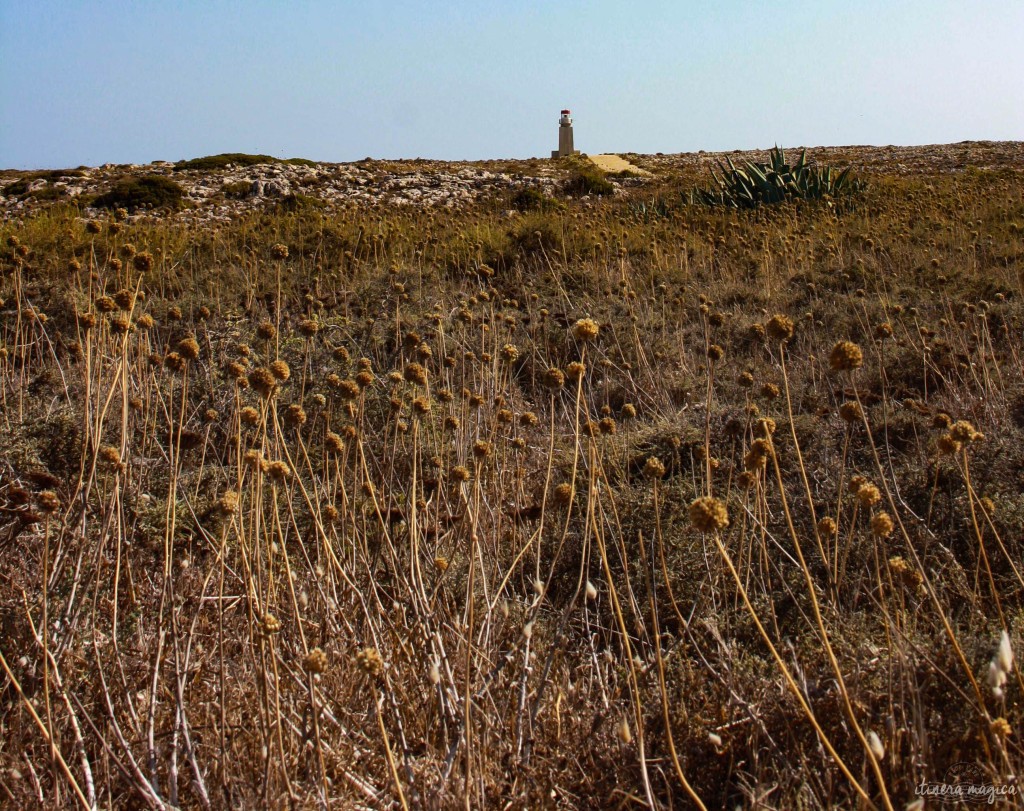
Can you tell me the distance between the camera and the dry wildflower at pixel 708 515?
1321 mm

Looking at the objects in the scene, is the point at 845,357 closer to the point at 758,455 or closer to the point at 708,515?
the point at 758,455

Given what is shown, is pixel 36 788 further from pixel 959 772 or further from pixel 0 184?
pixel 0 184

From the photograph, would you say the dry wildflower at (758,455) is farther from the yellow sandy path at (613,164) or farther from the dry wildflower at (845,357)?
the yellow sandy path at (613,164)

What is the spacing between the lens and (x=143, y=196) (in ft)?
47.1

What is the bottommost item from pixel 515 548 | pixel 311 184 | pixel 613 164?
pixel 515 548

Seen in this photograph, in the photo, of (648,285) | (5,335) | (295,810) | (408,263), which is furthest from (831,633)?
(408,263)

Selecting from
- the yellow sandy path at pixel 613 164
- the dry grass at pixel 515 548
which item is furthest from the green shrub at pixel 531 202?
the yellow sandy path at pixel 613 164

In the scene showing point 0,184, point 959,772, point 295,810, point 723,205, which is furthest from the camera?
point 0,184

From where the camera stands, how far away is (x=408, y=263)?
289 inches

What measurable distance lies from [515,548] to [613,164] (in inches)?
948

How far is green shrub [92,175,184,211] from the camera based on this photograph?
14.1 metres

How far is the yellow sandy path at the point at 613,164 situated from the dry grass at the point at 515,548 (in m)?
16.0

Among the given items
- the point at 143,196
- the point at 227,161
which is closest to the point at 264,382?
the point at 143,196

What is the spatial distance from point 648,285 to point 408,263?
2172 mm
